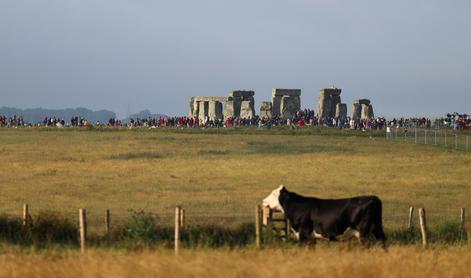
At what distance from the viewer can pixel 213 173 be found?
5272cm

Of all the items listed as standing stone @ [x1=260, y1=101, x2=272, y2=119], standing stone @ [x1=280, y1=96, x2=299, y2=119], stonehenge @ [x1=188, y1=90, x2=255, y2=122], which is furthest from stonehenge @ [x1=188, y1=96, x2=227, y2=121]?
standing stone @ [x1=280, y1=96, x2=299, y2=119]

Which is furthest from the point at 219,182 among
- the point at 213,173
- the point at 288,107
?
the point at 288,107

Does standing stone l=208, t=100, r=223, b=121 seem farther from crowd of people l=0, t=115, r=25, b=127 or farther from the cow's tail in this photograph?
the cow's tail

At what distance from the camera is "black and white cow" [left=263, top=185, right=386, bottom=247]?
26266 mm

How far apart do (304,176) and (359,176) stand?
2.76 metres

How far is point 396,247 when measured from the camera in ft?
81.4

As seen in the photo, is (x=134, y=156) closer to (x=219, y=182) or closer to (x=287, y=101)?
(x=219, y=182)

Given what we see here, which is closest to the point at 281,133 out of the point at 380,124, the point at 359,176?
the point at 380,124

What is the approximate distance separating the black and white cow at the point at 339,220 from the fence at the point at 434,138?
1611 inches

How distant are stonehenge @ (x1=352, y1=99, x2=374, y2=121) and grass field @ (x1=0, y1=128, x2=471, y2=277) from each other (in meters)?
27.2

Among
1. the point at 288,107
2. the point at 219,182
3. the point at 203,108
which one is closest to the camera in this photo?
the point at 219,182

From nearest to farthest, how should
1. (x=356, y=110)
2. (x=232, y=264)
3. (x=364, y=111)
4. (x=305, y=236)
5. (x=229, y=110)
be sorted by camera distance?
1. (x=232, y=264)
2. (x=305, y=236)
3. (x=229, y=110)
4. (x=364, y=111)
5. (x=356, y=110)

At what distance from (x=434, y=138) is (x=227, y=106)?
116ft

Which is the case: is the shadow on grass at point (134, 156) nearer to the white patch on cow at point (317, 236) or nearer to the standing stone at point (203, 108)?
the white patch on cow at point (317, 236)
